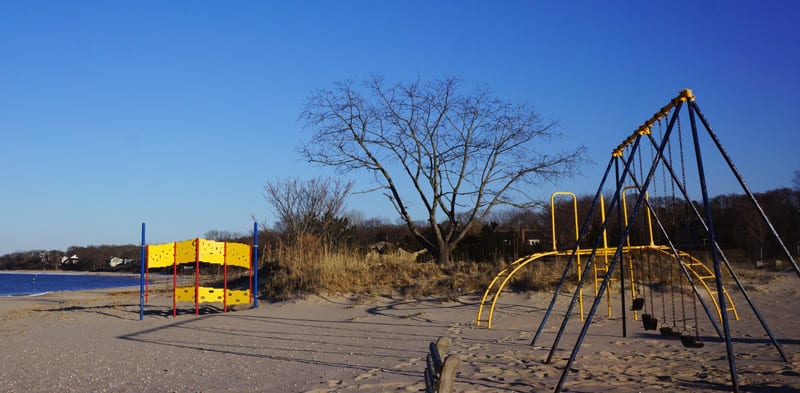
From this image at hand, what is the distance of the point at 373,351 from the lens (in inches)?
380

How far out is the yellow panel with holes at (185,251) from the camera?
1677cm

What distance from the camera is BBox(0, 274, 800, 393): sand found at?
6977mm

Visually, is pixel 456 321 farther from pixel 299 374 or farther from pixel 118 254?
pixel 118 254

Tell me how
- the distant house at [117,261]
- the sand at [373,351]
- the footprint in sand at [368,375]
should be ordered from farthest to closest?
the distant house at [117,261]
the footprint in sand at [368,375]
the sand at [373,351]

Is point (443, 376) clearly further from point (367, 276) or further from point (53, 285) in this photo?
point (53, 285)

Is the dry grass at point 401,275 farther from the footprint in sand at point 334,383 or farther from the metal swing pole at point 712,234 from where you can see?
the metal swing pole at point 712,234

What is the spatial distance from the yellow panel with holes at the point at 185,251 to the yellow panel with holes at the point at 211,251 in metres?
0.22

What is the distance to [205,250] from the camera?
16.9 metres

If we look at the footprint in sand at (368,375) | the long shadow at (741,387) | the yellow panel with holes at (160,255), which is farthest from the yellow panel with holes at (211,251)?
the long shadow at (741,387)

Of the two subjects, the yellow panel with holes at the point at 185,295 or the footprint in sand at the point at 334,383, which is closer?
the footprint in sand at the point at 334,383

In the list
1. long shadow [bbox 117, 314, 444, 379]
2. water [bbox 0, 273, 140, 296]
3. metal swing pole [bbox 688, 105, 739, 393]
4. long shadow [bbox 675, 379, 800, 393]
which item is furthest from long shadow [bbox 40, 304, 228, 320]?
water [bbox 0, 273, 140, 296]

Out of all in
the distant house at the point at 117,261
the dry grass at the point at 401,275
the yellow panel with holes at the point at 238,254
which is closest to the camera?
the dry grass at the point at 401,275

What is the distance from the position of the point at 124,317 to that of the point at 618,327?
11981 mm

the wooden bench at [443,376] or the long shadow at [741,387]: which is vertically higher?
the wooden bench at [443,376]
